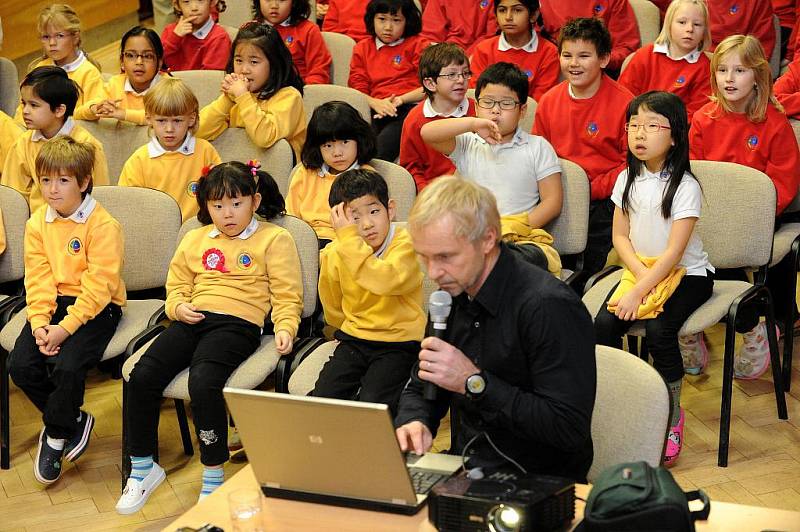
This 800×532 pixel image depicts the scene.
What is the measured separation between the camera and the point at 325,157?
3744 mm

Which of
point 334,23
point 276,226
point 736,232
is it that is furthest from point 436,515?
point 334,23

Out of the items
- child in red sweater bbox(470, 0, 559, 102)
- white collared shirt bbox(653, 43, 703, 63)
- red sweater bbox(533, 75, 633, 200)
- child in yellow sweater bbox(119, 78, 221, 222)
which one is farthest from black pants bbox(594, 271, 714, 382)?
child in yellow sweater bbox(119, 78, 221, 222)

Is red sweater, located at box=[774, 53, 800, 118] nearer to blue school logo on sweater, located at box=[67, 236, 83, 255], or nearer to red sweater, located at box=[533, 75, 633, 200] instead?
red sweater, located at box=[533, 75, 633, 200]

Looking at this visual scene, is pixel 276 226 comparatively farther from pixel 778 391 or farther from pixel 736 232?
pixel 778 391

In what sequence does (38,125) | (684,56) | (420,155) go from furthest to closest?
(684,56), (38,125), (420,155)

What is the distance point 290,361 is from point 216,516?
1235 millimetres

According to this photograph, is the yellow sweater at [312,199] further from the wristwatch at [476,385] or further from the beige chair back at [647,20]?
the beige chair back at [647,20]

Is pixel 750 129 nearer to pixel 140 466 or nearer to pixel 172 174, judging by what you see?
pixel 172 174

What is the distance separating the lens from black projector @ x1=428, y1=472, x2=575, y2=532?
1771 millimetres

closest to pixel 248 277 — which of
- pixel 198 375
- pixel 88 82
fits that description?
pixel 198 375

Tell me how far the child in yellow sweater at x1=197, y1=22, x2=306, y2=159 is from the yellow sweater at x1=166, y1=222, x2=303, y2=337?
804 millimetres

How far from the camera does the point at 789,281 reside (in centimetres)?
375

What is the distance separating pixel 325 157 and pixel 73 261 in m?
0.92

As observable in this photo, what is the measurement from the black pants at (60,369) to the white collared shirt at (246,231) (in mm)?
469
